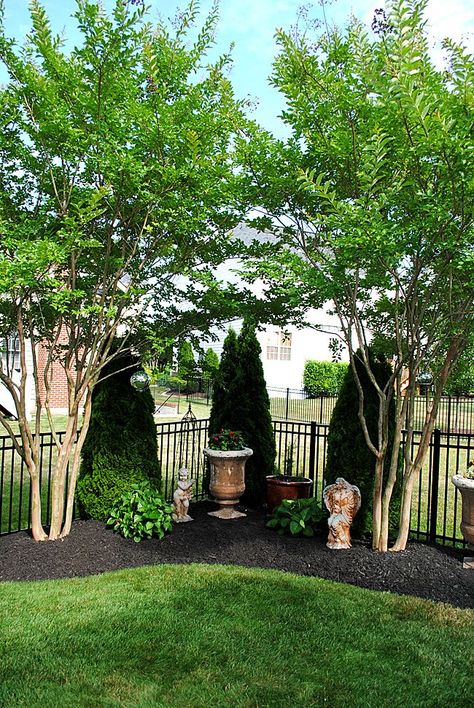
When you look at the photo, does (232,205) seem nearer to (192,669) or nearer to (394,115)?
(394,115)

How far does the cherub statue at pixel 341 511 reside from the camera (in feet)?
17.7

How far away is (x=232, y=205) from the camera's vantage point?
5.54 meters

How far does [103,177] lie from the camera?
4.76 m

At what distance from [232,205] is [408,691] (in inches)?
171

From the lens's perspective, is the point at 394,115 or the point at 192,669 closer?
the point at 192,669

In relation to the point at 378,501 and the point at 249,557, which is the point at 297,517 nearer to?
the point at 249,557

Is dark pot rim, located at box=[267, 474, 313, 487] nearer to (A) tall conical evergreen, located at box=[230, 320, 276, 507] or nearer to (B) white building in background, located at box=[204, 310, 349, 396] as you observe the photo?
(A) tall conical evergreen, located at box=[230, 320, 276, 507]

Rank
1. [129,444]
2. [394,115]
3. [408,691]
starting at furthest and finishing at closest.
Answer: [129,444] → [394,115] → [408,691]

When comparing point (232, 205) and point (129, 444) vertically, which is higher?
point (232, 205)

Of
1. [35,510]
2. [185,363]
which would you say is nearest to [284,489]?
[185,363]

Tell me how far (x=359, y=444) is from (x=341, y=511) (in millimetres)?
817

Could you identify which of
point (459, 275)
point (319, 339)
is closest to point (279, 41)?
point (459, 275)

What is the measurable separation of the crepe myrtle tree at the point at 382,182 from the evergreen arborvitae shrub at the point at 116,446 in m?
2.05

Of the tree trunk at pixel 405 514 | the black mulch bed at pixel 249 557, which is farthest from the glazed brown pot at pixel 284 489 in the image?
the tree trunk at pixel 405 514
